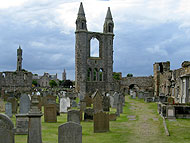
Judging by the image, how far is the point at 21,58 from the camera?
54000 mm

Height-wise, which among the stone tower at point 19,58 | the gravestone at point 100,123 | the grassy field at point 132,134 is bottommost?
the grassy field at point 132,134

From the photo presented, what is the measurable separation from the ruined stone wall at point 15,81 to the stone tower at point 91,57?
8.30 meters

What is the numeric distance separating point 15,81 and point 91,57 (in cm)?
1277

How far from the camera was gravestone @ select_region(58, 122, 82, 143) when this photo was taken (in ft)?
22.4

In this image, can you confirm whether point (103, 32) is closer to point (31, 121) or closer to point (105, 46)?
point (105, 46)

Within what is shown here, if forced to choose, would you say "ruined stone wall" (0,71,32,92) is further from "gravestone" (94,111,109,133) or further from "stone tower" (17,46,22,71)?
"gravestone" (94,111,109,133)

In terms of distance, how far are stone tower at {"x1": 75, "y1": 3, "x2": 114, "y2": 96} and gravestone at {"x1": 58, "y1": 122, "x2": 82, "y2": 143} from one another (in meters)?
32.8

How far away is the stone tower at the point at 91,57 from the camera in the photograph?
1633 inches

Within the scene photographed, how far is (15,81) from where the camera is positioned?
4194 cm

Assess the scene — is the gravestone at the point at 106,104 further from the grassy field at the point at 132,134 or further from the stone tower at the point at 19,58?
the stone tower at the point at 19,58

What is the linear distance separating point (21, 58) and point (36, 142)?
1914 inches

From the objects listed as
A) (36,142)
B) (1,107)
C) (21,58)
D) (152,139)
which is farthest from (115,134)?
(21,58)

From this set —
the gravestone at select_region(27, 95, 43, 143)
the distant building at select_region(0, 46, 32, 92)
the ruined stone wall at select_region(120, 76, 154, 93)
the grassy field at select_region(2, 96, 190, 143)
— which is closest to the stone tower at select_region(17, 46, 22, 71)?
the distant building at select_region(0, 46, 32, 92)

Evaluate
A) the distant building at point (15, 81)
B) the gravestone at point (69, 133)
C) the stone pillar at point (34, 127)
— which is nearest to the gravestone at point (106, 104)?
the stone pillar at point (34, 127)
